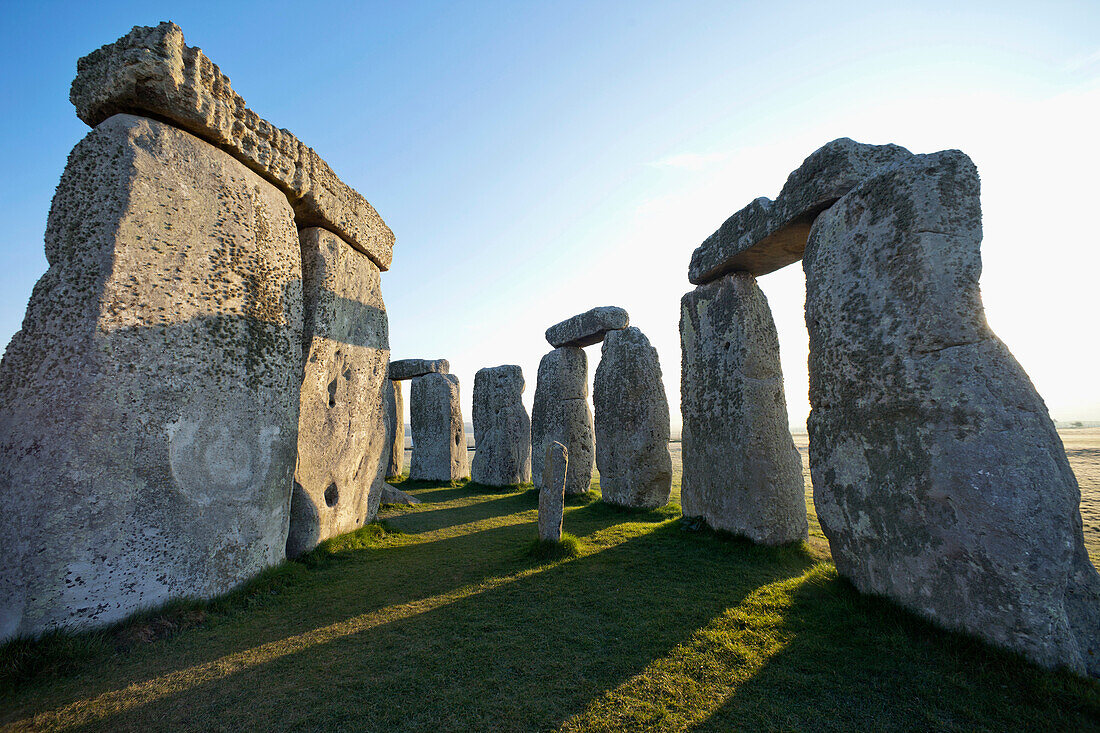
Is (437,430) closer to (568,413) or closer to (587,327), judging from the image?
(568,413)

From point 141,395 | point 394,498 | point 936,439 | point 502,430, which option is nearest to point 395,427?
point 502,430

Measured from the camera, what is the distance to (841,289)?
3393 mm

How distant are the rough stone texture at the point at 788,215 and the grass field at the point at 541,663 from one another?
9.61 ft

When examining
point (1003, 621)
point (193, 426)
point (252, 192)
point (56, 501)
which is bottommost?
point (1003, 621)

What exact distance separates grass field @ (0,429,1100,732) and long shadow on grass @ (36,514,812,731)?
0.01 meters

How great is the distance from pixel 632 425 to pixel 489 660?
5.02 m

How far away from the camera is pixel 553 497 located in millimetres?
4891

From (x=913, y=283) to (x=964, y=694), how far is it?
225 cm

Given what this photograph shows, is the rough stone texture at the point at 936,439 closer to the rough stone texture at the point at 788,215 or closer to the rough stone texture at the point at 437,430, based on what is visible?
the rough stone texture at the point at 788,215

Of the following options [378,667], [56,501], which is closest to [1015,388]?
[378,667]

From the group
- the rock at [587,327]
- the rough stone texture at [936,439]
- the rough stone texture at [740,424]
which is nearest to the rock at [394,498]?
the rock at [587,327]

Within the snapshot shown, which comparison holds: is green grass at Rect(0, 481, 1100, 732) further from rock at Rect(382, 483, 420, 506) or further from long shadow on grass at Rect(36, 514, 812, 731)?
rock at Rect(382, 483, 420, 506)

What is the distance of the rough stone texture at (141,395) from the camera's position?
2.78 metres

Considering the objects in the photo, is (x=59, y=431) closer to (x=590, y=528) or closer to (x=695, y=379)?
(x=590, y=528)
